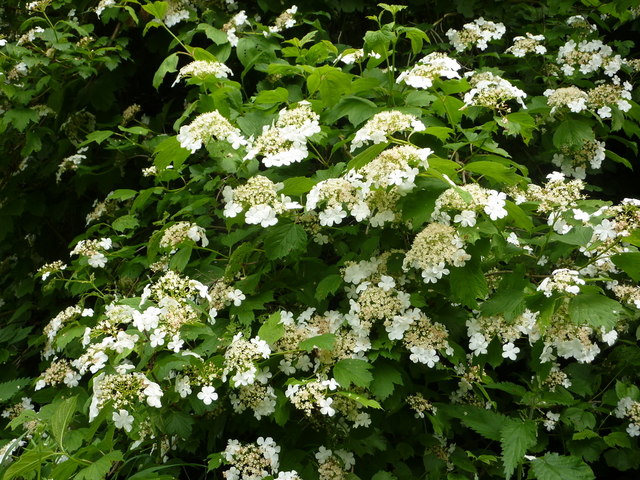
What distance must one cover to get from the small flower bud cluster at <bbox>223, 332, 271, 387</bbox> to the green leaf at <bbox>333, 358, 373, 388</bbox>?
22cm

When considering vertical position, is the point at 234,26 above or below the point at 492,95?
below

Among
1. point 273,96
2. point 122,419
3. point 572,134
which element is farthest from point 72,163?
point 572,134

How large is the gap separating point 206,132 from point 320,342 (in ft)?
2.56

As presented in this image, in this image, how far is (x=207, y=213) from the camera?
8.69 ft

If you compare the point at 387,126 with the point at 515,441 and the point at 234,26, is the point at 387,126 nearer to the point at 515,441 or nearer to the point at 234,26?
the point at 515,441

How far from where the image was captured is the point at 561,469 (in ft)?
6.87

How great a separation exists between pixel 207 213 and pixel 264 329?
78cm

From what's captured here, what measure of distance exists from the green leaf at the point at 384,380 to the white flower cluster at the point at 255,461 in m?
0.36

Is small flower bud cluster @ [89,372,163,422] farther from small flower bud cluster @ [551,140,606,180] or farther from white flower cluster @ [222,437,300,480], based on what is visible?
small flower bud cluster @ [551,140,606,180]

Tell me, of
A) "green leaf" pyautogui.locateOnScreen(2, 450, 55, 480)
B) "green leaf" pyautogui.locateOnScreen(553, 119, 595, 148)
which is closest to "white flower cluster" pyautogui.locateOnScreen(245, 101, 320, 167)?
"green leaf" pyautogui.locateOnScreen(2, 450, 55, 480)

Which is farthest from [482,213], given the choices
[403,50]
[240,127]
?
[403,50]

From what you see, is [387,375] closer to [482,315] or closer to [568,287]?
[482,315]

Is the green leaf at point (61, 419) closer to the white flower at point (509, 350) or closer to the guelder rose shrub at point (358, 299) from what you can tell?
the guelder rose shrub at point (358, 299)

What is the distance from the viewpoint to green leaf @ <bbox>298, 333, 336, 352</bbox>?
1943 mm
